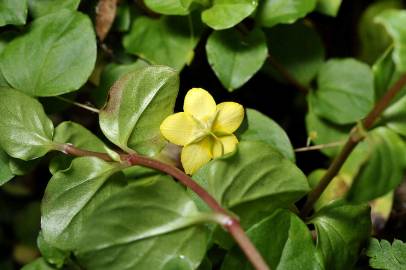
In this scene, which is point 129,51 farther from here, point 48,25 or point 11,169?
point 11,169

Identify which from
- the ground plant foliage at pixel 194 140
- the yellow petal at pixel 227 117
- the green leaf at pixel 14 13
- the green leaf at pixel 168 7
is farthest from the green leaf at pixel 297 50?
the green leaf at pixel 14 13

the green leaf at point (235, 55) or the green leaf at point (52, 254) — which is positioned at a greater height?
the green leaf at point (235, 55)

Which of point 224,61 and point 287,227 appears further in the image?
point 224,61

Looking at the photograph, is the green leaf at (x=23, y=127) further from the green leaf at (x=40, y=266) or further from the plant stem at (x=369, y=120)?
the plant stem at (x=369, y=120)

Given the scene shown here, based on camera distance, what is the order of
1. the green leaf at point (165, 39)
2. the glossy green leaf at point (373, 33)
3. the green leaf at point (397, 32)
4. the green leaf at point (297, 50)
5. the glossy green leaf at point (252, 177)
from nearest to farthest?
the green leaf at point (397, 32) < the glossy green leaf at point (252, 177) < the green leaf at point (165, 39) < the green leaf at point (297, 50) < the glossy green leaf at point (373, 33)

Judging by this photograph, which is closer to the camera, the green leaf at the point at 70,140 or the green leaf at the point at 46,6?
the green leaf at the point at 70,140

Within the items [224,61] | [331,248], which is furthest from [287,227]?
[224,61]
